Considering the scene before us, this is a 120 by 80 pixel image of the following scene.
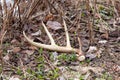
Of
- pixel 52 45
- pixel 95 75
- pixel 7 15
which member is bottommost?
pixel 95 75

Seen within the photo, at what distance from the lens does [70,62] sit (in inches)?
107

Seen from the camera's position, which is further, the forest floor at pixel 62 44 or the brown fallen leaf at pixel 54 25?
the brown fallen leaf at pixel 54 25

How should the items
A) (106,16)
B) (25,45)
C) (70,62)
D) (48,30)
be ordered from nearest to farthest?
(70,62), (25,45), (48,30), (106,16)

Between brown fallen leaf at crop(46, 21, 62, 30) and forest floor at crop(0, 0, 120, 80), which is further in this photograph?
brown fallen leaf at crop(46, 21, 62, 30)

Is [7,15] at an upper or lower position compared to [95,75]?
upper

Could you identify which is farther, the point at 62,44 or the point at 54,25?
the point at 54,25

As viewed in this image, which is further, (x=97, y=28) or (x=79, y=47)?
(x=97, y=28)

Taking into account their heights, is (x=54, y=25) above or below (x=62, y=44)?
above

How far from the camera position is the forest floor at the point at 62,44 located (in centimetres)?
258

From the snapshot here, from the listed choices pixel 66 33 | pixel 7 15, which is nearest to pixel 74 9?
pixel 66 33

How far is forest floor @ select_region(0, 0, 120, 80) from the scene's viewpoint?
2.58m

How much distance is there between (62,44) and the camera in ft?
9.76

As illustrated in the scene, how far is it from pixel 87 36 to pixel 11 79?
88 centimetres

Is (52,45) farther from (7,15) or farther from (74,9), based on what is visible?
(74,9)
